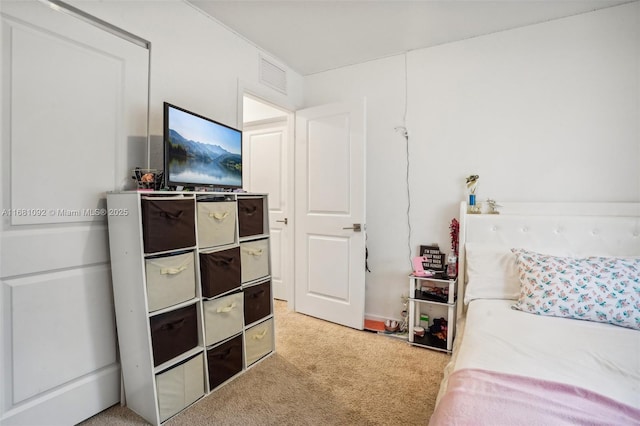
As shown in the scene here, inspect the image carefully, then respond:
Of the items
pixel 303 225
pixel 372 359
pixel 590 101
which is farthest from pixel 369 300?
pixel 590 101

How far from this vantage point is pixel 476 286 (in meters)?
2.17

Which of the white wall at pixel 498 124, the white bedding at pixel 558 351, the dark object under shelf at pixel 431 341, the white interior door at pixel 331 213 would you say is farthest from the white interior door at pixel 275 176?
the white bedding at pixel 558 351

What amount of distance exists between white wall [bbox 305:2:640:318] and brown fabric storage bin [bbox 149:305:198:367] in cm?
176

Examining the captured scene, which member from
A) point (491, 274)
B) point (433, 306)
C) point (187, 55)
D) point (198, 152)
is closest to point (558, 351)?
point (491, 274)

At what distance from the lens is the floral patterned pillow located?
1.63 metres

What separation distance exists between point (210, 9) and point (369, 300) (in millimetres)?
2772

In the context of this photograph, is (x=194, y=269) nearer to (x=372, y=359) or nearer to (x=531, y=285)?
(x=372, y=359)

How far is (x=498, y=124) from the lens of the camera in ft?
8.07

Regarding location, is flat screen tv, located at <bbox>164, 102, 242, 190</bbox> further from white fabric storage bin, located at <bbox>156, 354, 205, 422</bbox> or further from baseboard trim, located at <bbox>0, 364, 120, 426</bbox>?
baseboard trim, located at <bbox>0, 364, 120, 426</bbox>

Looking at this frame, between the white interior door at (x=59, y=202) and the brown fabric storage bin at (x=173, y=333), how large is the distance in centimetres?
37

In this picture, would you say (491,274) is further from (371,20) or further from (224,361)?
(371,20)

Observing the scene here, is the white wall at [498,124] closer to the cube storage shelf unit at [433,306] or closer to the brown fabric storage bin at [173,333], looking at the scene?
the cube storage shelf unit at [433,306]

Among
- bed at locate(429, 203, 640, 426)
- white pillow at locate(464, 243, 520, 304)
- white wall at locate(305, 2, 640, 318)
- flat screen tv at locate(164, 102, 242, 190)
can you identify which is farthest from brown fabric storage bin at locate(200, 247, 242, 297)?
white pillow at locate(464, 243, 520, 304)

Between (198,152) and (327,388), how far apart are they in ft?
5.49
